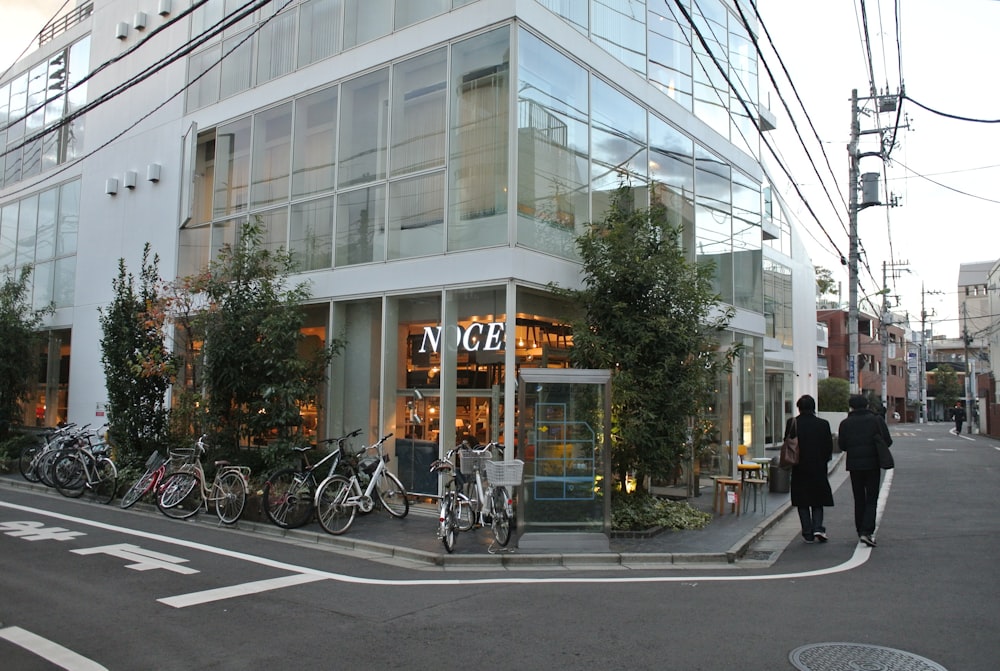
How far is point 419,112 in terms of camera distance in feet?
41.0

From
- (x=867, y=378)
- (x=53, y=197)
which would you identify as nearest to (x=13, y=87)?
(x=53, y=197)

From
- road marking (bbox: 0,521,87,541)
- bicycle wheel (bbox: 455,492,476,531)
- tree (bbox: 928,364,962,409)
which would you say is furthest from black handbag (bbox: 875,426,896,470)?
tree (bbox: 928,364,962,409)

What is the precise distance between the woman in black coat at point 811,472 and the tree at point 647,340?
154cm

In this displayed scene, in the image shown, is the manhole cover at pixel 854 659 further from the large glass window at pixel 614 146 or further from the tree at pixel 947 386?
the tree at pixel 947 386

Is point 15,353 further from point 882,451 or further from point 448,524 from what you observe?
point 882,451

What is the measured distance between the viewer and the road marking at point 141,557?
26.1 feet

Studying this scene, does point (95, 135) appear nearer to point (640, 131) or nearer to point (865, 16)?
point (640, 131)

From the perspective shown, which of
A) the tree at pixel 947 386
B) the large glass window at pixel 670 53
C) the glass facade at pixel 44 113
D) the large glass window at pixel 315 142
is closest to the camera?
the large glass window at pixel 315 142

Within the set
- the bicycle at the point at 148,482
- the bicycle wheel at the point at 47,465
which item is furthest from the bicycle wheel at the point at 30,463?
the bicycle at the point at 148,482

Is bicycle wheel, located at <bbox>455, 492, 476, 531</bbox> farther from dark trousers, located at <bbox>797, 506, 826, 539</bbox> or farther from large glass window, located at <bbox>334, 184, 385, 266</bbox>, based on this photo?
large glass window, located at <bbox>334, 184, 385, 266</bbox>

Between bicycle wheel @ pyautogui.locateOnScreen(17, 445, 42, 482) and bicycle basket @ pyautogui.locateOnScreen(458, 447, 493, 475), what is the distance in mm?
9655

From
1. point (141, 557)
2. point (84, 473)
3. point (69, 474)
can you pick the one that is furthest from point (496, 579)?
point (69, 474)

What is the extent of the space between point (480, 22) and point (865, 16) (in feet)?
19.7

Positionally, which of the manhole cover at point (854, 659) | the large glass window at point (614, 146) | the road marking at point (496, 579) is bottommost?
the road marking at point (496, 579)
